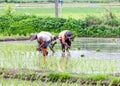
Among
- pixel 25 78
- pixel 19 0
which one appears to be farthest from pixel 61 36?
pixel 19 0

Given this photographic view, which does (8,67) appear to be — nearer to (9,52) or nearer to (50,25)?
(9,52)

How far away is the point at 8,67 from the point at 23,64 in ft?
1.70

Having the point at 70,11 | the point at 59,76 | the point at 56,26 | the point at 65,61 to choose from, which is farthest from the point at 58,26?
the point at 70,11

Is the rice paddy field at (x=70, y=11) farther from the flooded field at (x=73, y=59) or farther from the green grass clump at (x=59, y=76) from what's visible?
the green grass clump at (x=59, y=76)

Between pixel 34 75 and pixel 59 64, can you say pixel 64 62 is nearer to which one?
pixel 59 64

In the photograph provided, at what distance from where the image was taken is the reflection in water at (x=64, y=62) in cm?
1002

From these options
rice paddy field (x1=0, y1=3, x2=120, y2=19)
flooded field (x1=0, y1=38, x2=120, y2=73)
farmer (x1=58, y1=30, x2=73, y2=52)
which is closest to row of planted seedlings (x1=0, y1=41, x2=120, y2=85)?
flooded field (x1=0, y1=38, x2=120, y2=73)

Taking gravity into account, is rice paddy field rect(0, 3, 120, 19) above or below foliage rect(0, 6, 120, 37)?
below

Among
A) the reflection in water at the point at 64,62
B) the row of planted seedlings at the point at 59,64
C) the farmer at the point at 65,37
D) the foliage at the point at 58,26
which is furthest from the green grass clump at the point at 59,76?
the foliage at the point at 58,26

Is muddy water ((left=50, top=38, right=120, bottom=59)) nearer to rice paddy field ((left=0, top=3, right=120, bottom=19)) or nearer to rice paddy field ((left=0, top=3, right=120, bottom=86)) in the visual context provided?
rice paddy field ((left=0, top=3, right=120, bottom=86))

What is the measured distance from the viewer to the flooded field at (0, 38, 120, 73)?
1024 centimetres

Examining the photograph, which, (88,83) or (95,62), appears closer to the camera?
(88,83)

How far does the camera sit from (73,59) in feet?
37.5

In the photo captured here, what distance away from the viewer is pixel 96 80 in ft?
28.8
